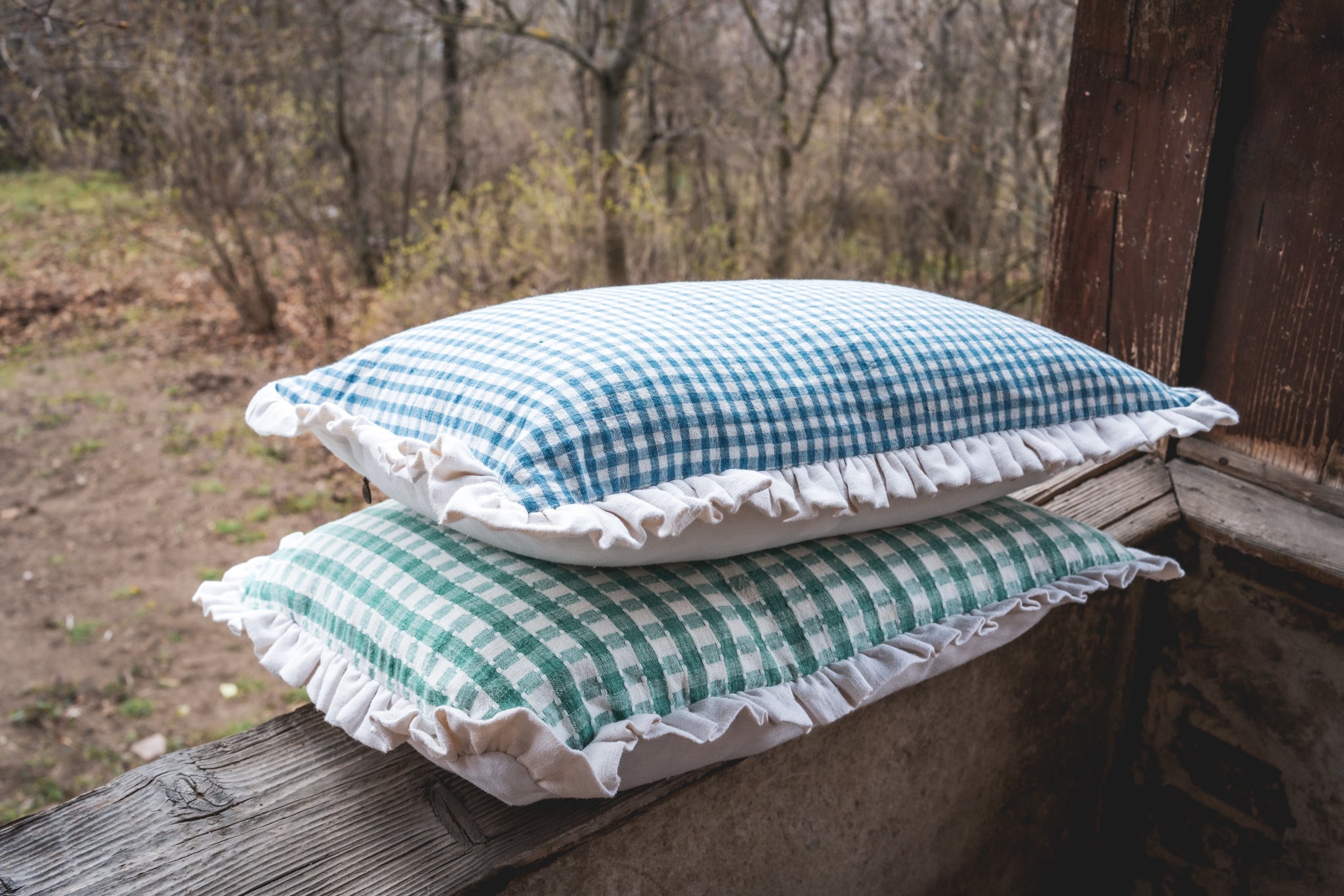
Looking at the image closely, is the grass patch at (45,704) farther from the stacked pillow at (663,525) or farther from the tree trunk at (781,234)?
the tree trunk at (781,234)

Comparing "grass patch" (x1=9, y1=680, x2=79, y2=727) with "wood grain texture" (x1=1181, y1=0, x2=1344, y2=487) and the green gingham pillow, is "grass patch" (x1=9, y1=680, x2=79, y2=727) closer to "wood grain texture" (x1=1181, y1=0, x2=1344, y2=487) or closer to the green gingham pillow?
the green gingham pillow

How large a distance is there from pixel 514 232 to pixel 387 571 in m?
4.95

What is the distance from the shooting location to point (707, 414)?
93 centimetres

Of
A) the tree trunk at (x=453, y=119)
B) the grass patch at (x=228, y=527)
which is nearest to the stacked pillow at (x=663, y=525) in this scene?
the grass patch at (x=228, y=527)

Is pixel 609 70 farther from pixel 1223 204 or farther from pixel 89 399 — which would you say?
pixel 1223 204

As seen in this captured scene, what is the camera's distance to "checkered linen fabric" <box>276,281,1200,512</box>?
875 millimetres

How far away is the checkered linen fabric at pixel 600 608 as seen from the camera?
0.84 meters

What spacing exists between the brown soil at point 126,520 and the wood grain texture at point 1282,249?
3.16m

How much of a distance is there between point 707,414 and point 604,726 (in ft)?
1.02

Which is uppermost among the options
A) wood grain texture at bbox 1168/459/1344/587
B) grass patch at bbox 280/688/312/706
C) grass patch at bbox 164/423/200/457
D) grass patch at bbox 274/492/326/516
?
wood grain texture at bbox 1168/459/1344/587

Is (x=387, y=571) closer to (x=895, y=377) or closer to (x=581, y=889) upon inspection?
(x=581, y=889)

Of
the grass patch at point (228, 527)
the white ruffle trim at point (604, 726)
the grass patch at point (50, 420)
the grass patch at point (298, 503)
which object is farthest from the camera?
the grass patch at point (50, 420)

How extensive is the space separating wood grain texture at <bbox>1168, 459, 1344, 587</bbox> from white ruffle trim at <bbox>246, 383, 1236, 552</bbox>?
0.96 feet

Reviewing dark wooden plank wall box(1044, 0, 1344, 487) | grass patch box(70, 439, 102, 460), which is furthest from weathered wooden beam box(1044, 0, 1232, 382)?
grass patch box(70, 439, 102, 460)
